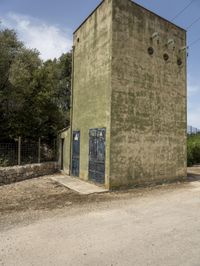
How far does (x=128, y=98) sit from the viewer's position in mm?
11117

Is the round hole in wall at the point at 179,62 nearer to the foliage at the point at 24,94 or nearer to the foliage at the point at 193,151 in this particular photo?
the foliage at the point at 24,94

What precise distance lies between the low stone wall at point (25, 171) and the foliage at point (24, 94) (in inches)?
100

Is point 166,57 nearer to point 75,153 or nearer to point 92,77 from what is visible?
point 92,77

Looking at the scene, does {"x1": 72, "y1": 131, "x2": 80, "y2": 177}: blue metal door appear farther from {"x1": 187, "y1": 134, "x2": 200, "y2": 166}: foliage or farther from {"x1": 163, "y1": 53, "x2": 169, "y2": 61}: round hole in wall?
{"x1": 187, "y1": 134, "x2": 200, "y2": 166}: foliage

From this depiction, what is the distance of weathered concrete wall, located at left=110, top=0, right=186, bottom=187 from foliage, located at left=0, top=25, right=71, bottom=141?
7.01 metres

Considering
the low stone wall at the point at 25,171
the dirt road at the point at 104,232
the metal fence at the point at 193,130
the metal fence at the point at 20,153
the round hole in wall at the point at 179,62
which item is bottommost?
the dirt road at the point at 104,232

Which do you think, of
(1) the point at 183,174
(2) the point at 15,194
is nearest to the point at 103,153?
(2) the point at 15,194

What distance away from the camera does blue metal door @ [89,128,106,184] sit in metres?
10.8

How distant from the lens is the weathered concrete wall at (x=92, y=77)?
35.9 feet

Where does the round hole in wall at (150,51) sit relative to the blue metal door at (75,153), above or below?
above

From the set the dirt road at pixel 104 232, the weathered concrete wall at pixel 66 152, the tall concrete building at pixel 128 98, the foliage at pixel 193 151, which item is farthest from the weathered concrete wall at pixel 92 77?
the foliage at pixel 193 151

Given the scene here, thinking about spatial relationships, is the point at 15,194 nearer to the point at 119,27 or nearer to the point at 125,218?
the point at 125,218

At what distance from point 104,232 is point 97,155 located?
579 centimetres

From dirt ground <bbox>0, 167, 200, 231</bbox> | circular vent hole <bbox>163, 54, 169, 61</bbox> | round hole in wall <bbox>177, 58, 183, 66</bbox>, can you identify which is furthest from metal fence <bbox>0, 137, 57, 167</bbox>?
round hole in wall <bbox>177, 58, 183, 66</bbox>
